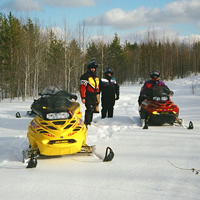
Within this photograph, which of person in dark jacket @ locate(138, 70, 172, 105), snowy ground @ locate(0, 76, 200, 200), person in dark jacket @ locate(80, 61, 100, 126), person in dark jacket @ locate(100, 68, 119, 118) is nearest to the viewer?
snowy ground @ locate(0, 76, 200, 200)

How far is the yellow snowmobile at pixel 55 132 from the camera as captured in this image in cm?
357

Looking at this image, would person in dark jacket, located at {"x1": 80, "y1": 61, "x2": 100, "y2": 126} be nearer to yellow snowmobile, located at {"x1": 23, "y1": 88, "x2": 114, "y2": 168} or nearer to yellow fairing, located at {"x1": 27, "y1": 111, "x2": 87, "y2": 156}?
yellow snowmobile, located at {"x1": 23, "y1": 88, "x2": 114, "y2": 168}

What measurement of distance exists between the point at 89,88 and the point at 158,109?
188cm

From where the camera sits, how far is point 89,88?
636 cm

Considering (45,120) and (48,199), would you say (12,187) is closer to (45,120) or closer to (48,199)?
(48,199)

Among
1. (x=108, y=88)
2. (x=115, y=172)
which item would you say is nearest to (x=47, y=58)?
(x=108, y=88)

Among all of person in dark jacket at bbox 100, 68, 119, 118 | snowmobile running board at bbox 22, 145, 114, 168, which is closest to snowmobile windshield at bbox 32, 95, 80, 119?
snowmobile running board at bbox 22, 145, 114, 168

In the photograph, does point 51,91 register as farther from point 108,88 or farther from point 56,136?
point 56,136

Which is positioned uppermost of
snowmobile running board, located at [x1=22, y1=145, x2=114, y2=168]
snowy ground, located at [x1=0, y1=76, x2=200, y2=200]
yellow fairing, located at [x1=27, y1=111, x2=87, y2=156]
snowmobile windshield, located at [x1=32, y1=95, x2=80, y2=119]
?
snowmobile windshield, located at [x1=32, y1=95, x2=80, y2=119]

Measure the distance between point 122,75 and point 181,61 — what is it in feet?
36.5

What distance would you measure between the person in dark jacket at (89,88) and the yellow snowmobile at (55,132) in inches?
85.7

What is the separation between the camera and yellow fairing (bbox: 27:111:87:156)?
140 inches

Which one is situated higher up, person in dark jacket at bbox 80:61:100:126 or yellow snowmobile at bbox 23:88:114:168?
person in dark jacket at bbox 80:61:100:126

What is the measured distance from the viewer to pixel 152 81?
7133 millimetres
